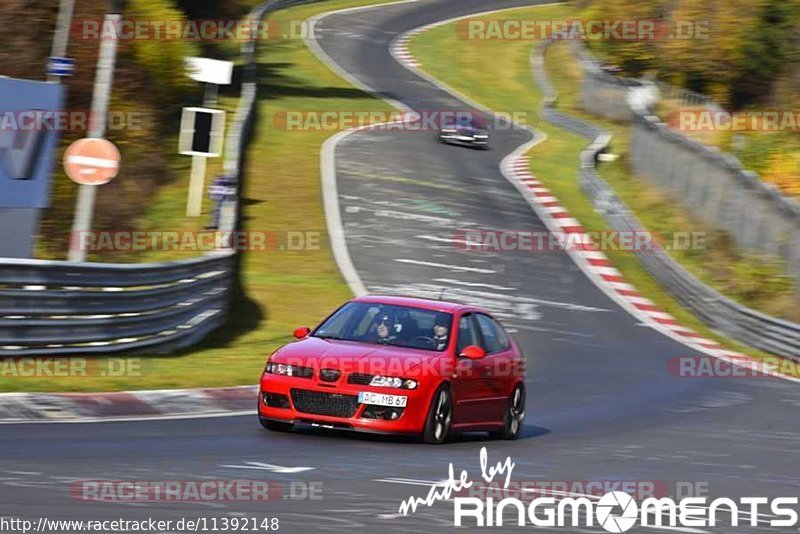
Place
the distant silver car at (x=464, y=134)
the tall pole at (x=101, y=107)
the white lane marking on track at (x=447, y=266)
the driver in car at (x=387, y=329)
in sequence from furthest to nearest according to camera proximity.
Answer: the distant silver car at (x=464, y=134), the white lane marking on track at (x=447, y=266), the tall pole at (x=101, y=107), the driver in car at (x=387, y=329)

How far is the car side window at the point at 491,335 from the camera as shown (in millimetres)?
14052

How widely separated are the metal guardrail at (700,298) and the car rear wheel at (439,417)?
12262 mm

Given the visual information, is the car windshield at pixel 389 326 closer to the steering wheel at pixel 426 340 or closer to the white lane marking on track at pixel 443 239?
the steering wheel at pixel 426 340

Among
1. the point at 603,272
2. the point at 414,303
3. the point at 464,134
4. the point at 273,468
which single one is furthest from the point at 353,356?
the point at 464,134

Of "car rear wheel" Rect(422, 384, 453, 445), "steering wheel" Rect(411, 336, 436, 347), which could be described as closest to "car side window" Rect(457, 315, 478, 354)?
"steering wheel" Rect(411, 336, 436, 347)

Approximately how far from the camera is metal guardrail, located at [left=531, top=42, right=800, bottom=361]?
2453 cm

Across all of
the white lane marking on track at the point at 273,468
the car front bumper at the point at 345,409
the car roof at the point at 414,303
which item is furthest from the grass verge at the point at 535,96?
the white lane marking on track at the point at 273,468

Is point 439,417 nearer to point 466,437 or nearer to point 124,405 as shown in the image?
point 466,437

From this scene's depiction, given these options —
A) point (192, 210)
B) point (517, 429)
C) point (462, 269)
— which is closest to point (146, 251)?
point (192, 210)

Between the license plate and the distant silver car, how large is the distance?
32795mm

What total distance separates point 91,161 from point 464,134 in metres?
27.8

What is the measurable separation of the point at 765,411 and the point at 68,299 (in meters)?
8.05

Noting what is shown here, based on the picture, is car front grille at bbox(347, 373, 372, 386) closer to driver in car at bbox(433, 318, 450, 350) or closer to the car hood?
the car hood

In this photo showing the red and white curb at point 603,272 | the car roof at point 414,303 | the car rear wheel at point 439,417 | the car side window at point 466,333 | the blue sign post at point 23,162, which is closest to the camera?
the car rear wheel at point 439,417
